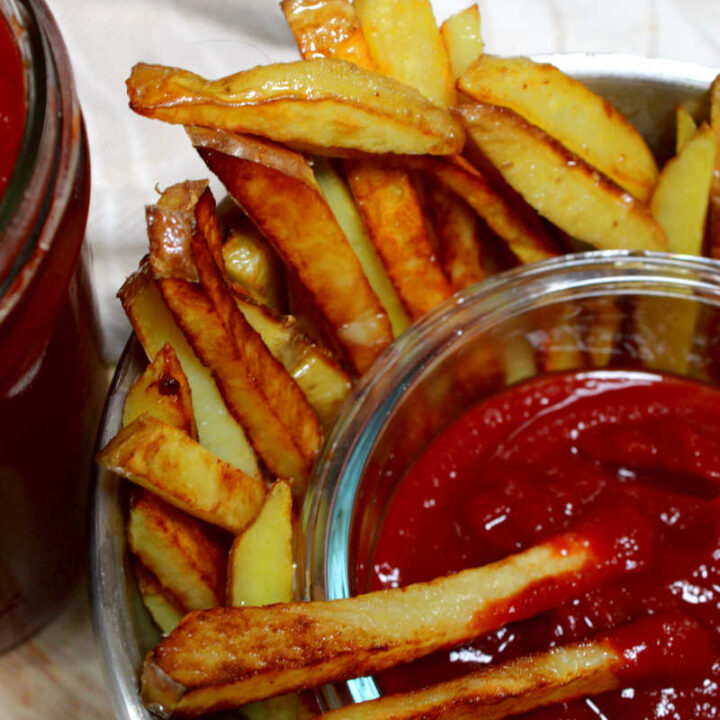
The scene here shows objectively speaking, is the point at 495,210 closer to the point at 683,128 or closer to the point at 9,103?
the point at 683,128

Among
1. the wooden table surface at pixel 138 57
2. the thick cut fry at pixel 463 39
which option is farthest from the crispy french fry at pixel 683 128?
the wooden table surface at pixel 138 57

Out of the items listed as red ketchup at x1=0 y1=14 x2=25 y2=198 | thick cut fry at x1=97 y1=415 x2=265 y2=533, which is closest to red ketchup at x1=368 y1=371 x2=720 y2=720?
thick cut fry at x1=97 y1=415 x2=265 y2=533

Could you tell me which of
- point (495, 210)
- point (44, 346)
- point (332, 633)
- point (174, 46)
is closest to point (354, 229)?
point (495, 210)

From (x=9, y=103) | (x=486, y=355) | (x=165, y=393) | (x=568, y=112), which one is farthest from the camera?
(x=486, y=355)

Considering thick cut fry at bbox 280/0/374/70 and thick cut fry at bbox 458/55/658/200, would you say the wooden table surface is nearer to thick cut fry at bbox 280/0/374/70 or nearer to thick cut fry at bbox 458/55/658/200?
thick cut fry at bbox 280/0/374/70

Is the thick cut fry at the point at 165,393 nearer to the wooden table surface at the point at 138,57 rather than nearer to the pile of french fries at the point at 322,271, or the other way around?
the pile of french fries at the point at 322,271

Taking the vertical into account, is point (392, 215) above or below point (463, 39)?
below

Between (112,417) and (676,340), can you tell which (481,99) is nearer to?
(676,340)
